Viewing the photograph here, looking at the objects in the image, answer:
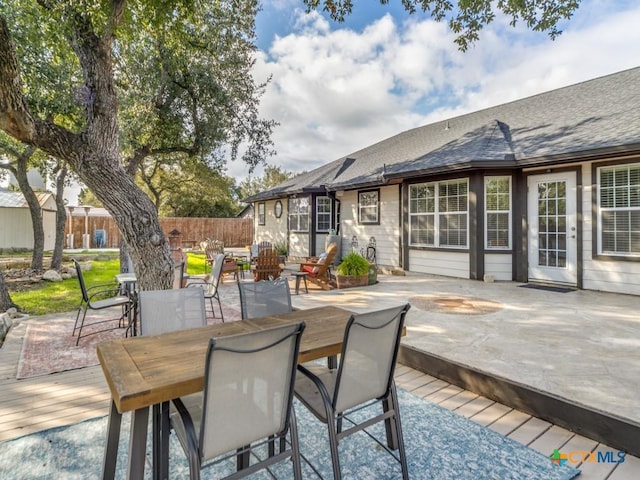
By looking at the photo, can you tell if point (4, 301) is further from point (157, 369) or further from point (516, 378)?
point (516, 378)

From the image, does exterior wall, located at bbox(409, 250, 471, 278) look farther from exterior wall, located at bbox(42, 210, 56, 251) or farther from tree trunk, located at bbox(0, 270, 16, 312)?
exterior wall, located at bbox(42, 210, 56, 251)

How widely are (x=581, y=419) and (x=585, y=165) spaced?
19.5ft

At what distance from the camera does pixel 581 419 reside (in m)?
2.21

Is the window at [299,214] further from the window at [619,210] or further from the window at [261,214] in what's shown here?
the window at [619,210]

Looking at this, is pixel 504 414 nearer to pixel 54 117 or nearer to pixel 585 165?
pixel 585 165

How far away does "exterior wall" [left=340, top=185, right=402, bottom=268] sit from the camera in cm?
955

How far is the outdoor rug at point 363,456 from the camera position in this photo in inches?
75.5

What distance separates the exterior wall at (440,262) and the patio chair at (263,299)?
20.4 ft

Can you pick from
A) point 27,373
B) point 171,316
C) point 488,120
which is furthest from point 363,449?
point 488,120

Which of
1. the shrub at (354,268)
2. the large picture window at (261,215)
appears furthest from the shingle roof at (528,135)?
the large picture window at (261,215)

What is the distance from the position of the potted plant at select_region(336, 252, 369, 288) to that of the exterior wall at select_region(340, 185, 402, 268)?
2.23m

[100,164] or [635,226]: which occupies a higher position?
[100,164]

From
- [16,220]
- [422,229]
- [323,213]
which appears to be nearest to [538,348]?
[422,229]

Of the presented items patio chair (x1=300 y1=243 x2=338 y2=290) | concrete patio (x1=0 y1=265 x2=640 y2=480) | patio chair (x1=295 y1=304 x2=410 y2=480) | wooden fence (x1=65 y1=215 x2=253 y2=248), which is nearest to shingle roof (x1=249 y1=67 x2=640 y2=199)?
patio chair (x1=300 y1=243 x2=338 y2=290)
